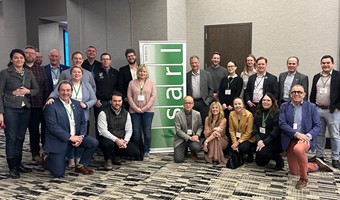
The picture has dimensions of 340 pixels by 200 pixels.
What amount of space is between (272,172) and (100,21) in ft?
12.2

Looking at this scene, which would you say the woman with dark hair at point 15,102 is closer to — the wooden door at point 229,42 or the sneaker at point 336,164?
the wooden door at point 229,42

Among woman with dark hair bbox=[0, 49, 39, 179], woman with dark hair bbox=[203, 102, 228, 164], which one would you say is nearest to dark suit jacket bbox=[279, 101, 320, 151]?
woman with dark hair bbox=[203, 102, 228, 164]

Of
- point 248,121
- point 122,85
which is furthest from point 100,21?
point 248,121

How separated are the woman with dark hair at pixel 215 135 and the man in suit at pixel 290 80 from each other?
2.98 ft

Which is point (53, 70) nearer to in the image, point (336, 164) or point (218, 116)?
point (218, 116)

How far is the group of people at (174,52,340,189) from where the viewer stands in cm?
362

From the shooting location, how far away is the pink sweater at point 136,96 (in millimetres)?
4453

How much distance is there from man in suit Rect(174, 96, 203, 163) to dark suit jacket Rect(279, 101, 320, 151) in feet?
3.83

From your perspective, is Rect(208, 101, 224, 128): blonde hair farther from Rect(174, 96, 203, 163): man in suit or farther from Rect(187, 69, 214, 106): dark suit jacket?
Rect(187, 69, 214, 106): dark suit jacket

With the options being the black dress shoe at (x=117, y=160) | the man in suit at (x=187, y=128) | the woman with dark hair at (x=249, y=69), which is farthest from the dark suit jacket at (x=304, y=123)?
the black dress shoe at (x=117, y=160)

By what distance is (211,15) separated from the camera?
596 cm

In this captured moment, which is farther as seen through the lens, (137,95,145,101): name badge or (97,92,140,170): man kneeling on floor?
(137,95,145,101): name badge

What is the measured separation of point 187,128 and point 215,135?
0.44 meters

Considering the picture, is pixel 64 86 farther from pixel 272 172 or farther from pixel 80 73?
pixel 272 172
